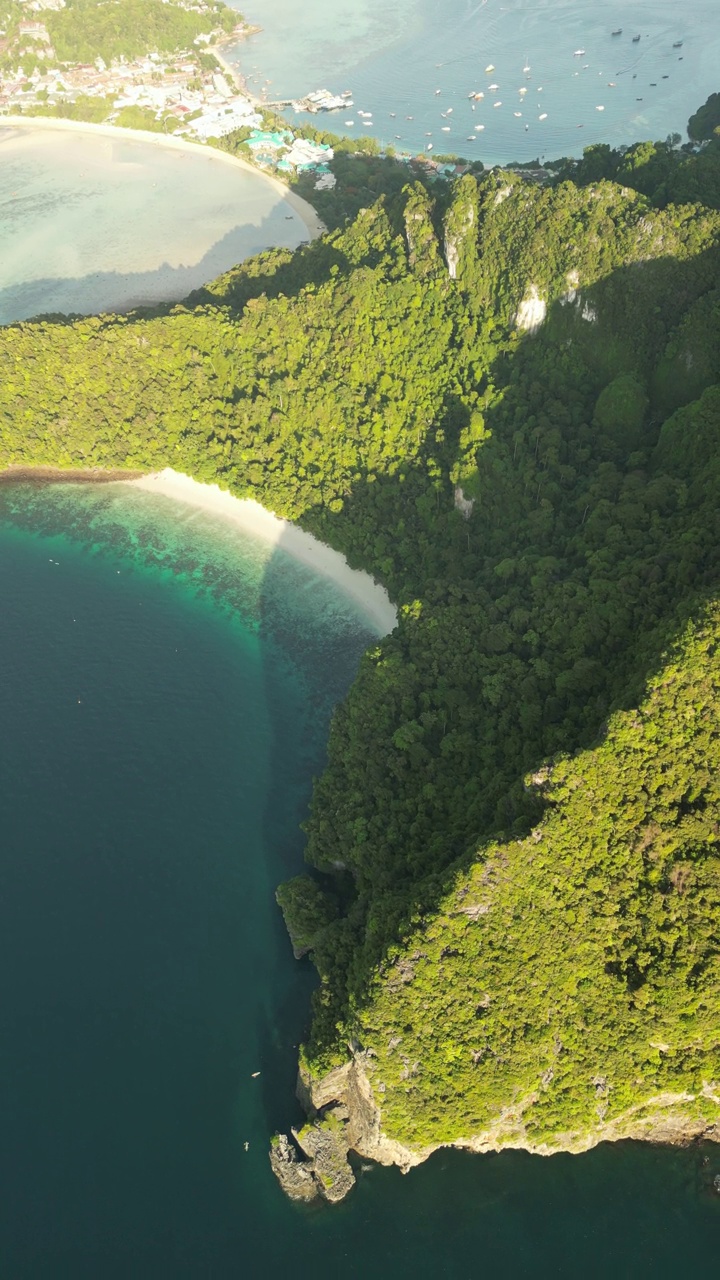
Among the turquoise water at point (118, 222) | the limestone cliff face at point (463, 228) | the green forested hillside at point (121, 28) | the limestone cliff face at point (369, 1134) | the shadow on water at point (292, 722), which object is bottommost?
the limestone cliff face at point (369, 1134)

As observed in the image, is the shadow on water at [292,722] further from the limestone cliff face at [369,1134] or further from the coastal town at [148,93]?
the coastal town at [148,93]

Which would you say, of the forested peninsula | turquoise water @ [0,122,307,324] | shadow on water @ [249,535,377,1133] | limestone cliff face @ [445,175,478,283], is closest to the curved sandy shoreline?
turquoise water @ [0,122,307,324]

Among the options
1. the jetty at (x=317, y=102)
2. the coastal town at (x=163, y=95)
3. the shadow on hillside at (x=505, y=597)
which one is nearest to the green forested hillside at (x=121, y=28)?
the coastal town at (x=163, y=95)

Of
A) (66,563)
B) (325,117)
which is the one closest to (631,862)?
(66,563)

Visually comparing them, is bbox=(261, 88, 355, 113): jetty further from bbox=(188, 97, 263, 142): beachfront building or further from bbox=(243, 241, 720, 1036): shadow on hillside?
bbox=(243, 241, 720, 1036): shadow on hillside

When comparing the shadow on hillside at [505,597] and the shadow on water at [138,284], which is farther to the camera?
the shadow on water at [138,284]

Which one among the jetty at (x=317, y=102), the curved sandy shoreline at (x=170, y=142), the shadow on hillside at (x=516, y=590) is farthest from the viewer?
the jetty at (x=317, y=102)

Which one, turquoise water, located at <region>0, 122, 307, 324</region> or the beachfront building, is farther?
the beachfront building
